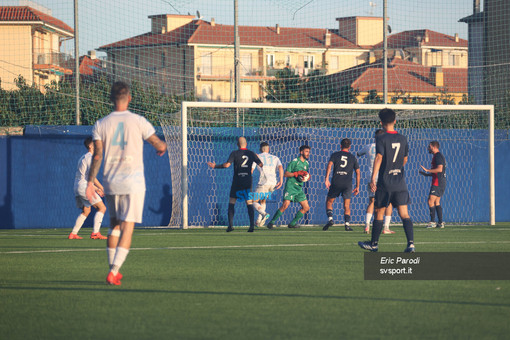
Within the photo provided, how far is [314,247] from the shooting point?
39.7 ft

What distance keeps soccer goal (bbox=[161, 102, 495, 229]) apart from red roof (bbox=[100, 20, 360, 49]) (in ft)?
13.3

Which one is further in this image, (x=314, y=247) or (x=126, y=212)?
(x=314, y=247)

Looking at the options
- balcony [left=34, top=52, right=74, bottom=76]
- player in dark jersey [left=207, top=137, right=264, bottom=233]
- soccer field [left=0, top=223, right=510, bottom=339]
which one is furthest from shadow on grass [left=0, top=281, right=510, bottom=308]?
balcony [left=34, top=52, right=74, bottom=76]

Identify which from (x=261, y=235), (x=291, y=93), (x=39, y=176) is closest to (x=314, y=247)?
(x=261, y=235)

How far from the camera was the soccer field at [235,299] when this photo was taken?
5488mm

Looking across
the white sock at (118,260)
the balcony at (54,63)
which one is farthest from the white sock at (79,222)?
the white sock at (118,260)

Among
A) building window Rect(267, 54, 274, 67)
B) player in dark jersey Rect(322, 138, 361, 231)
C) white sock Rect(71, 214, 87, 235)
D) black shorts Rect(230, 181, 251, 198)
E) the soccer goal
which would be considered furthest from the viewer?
building window Rect(267, 54, 274, 67)

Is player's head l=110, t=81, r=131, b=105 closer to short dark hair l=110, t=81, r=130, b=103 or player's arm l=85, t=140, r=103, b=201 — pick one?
short dark hair l=110, t=81, r=130, b=103

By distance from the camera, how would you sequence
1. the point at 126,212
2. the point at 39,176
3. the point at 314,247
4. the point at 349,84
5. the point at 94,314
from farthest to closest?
the point at 349,84
the point at 39,176
the point at 314,247
the point at 126,212
the point at 94,314

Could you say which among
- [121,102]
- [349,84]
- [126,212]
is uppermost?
[349,84]

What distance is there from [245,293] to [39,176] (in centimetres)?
1305

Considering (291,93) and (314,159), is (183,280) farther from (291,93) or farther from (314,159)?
(291,93)

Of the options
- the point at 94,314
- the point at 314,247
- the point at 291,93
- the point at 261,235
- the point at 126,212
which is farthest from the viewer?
the point at 291,93

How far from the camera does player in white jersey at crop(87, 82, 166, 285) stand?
7859mm
